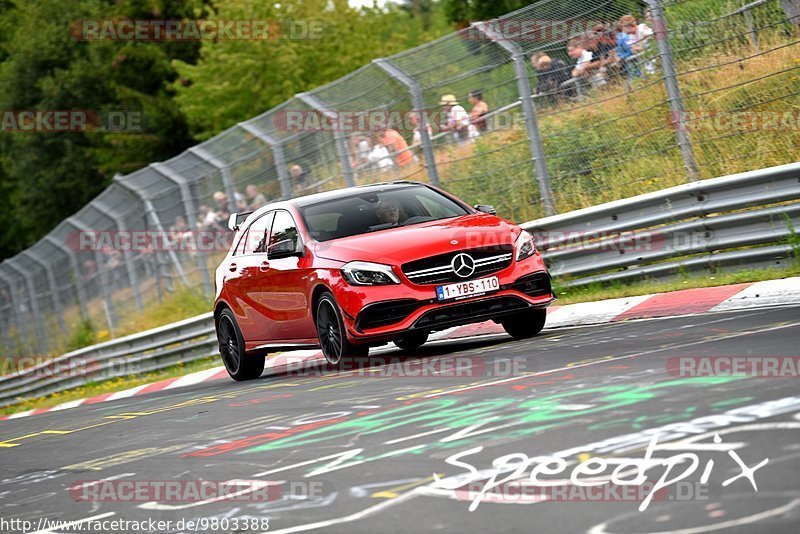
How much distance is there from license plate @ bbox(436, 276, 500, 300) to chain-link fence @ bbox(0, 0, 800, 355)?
10.7ft

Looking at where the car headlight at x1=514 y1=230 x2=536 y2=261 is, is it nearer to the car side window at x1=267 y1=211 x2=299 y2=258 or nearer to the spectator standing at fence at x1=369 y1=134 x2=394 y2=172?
the car side window at x1=267 y1=211 x2=299 y2=258

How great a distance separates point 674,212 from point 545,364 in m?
4.23

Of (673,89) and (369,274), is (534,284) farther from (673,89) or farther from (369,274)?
(673,89)

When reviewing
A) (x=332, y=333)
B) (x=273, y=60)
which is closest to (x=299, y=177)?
(x=332, y=333)

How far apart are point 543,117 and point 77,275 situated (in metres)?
16.1

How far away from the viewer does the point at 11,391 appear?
28.4 meters

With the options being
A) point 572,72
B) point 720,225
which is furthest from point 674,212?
point 572,72

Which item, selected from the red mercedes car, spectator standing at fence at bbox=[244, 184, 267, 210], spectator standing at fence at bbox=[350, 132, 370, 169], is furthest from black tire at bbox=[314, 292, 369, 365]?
spectator standing at fence at bbox=[244, 184, 267, 210]

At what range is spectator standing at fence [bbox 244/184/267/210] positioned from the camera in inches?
797

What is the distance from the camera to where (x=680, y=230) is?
12719 millimetres

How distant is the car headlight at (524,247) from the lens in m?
11.1

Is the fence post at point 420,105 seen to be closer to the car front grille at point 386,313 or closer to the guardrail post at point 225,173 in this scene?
the guardrail post at point 225,173

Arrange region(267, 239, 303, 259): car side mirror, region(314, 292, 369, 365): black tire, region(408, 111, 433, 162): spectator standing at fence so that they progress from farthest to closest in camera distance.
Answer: region(408, 111, 433, 162): spectator standing at fence → region(267, 239, 303, 259): car side mirror → region(314, 292, 369, 365): black tire

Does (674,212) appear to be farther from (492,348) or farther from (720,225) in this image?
(492,348)
